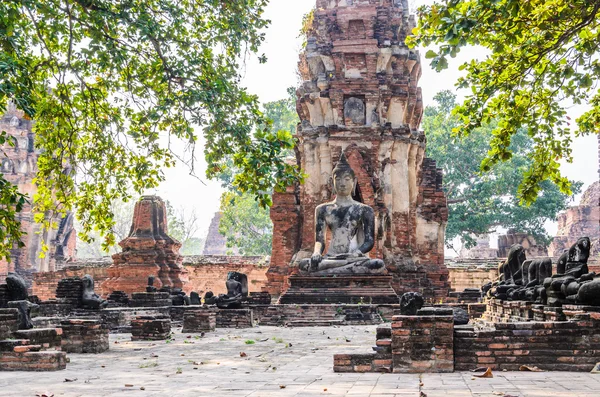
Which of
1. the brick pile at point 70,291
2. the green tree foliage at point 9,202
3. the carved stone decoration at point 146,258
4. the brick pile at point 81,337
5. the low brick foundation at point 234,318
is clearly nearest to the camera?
the green tree foliage at point 9,202

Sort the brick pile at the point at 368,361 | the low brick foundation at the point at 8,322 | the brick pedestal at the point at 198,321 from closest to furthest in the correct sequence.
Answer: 1. the brick pile at the point at 368,361
2. the low brick foundation at the point at 8,322
3. the brick pedestal at the point at 198,321

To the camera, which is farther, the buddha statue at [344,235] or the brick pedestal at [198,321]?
the buddha statue at [344,235]

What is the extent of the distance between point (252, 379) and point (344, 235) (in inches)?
435

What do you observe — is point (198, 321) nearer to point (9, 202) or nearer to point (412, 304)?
point (9, 202)

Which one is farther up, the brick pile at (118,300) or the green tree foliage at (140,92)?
the green tree foliage at (140,92)

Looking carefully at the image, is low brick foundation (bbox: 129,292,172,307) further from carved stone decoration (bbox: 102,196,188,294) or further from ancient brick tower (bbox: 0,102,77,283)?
ancient brick tower (bbox: 0,102,77,283)

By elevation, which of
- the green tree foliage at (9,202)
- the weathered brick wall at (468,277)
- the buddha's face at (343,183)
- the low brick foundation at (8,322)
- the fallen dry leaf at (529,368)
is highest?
the buddha's face at (343,183)

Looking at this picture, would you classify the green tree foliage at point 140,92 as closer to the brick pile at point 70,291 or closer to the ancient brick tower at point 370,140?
the brick pile at point 70,291

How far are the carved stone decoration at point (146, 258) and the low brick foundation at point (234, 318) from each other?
10.8 m

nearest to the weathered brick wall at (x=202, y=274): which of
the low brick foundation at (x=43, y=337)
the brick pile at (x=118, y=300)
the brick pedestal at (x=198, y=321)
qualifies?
the brick pile at (x=118, y=300)

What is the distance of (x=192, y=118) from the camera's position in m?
11.5

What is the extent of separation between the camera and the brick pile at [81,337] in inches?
388

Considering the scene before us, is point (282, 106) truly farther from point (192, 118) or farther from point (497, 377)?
point (497, 377)

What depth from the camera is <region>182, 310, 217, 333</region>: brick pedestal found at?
1309 centimetres
